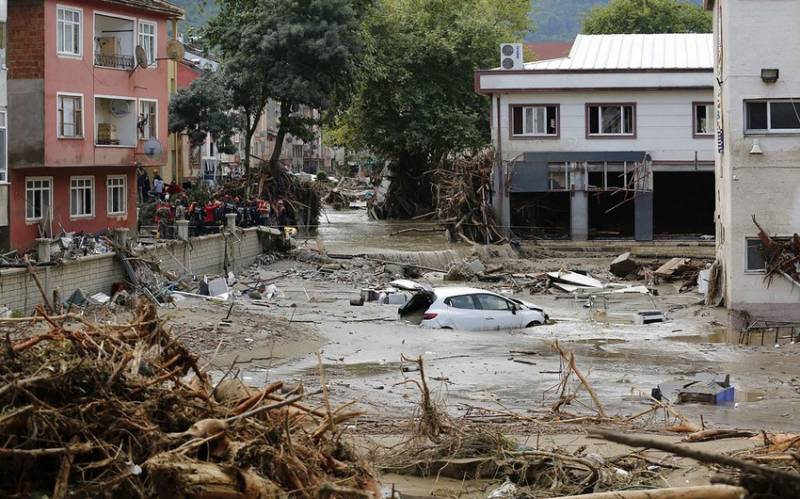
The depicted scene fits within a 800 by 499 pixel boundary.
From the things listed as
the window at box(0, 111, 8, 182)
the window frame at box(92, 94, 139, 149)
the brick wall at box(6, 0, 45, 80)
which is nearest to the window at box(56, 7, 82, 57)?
the brick wall at box(6, 0, 45, 80)

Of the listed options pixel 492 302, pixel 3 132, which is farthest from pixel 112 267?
pixel 492 302

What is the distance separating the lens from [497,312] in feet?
88.0

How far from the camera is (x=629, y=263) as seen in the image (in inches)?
1522

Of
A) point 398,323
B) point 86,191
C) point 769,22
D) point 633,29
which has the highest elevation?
point 633,29

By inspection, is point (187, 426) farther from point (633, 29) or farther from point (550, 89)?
point (633, 29)

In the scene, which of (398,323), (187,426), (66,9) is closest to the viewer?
(187,426)

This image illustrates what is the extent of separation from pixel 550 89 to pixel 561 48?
3267 inches

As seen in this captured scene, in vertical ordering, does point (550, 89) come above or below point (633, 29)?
below

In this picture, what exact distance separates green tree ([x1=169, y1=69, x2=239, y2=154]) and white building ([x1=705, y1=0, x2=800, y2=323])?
1156 inches

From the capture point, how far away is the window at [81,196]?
3819 cm

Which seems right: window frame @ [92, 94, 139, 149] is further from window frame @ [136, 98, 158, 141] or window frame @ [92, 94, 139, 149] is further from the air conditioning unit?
the air conditioning unit

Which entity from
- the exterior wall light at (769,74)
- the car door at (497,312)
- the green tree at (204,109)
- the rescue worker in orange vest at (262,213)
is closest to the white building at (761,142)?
the exterior wall light at (769,74)

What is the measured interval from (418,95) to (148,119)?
2134 centimetres

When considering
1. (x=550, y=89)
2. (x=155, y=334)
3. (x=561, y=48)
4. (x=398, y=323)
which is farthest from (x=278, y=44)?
(x=561, y=48)
